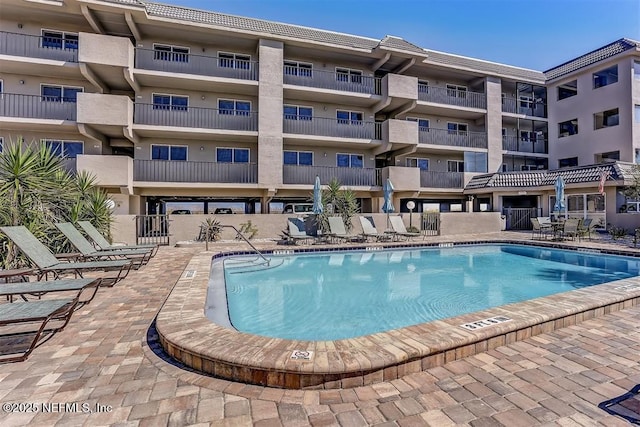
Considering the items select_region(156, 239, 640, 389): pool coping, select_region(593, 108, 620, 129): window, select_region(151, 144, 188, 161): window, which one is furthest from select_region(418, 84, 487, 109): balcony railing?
select_region(156, 239, 640, 389): pool coping

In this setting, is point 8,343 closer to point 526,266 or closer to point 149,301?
point 149,301

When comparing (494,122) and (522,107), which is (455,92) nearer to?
(494,122)

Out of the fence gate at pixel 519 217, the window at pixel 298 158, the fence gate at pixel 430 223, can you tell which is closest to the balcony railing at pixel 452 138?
the fence gate at pixel 519 217

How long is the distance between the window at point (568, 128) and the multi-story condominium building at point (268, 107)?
0.30 ft

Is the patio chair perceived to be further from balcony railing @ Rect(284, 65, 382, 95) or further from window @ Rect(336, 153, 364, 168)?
balcony railing @ Rect(284, 65, 382, 95)

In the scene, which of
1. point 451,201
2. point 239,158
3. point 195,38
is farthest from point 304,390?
point 451,201

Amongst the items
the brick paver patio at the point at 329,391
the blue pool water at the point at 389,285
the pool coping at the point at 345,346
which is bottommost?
the blue pool water at the point at 389,285

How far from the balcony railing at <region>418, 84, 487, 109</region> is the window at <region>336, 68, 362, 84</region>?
4307mm

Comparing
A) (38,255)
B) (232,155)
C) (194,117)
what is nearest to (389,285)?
(38,255)

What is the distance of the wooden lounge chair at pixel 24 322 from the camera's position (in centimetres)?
300

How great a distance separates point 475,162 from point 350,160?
948cm

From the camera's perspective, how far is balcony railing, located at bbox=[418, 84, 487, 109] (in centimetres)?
2092

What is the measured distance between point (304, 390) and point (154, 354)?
5.51 feet

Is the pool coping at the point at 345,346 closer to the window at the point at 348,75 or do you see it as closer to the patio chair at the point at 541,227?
the patio chair at the point at 541,227
